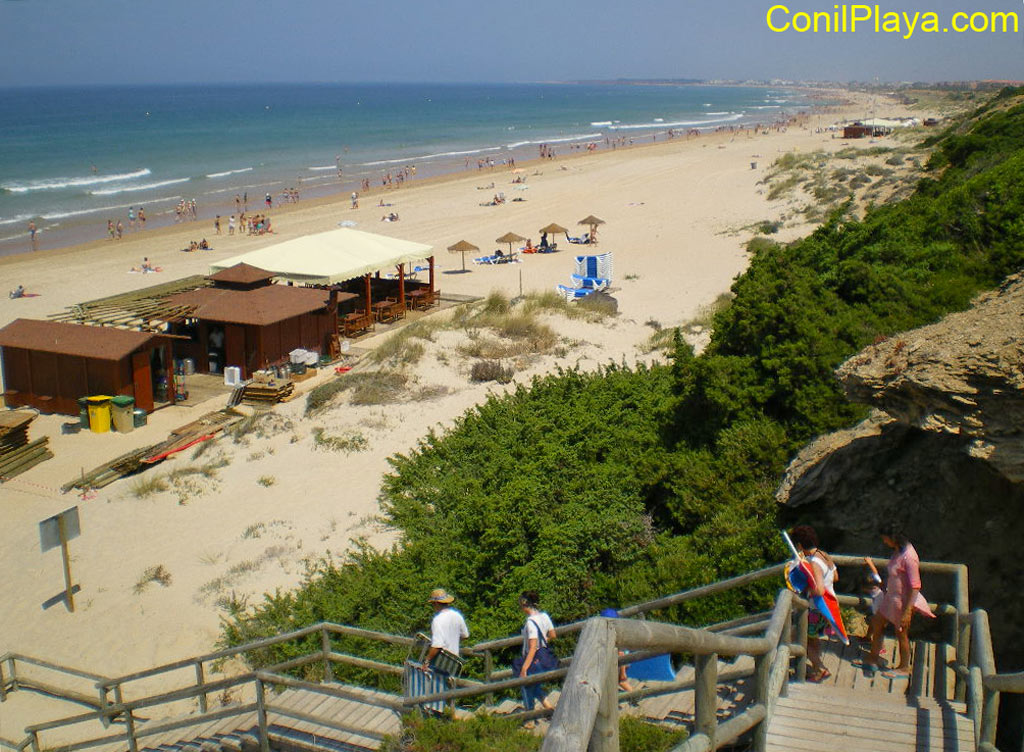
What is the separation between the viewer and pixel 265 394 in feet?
58.9

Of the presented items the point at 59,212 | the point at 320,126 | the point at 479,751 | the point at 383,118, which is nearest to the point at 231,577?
the point at 479,751

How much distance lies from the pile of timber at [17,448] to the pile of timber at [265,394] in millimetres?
3660

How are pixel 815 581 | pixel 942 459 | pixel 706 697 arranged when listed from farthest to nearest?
pixel 942 459, pixel 815 581, pixel 706 697

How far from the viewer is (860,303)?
10.5 m

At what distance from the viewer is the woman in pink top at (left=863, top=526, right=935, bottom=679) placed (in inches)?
220

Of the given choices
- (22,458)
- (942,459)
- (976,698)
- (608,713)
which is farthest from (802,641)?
(22,458)

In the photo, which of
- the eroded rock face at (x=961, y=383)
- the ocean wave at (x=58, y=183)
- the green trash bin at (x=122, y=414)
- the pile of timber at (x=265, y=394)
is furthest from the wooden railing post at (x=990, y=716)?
the ocean wave at (x=58, y=183)

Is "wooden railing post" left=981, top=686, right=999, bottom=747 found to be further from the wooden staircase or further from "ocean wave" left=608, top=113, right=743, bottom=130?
"ocean wave" left=608, top=113, right=743, bottom=130

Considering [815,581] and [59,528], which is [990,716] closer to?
[815,581]

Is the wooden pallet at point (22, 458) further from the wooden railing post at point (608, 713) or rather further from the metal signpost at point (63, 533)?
the wooden railing post at point (608, 713)

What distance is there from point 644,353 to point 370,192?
37.5m

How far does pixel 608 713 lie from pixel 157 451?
1469cm

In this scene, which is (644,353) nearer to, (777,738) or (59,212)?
(777,738)

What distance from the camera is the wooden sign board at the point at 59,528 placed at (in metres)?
11.1
